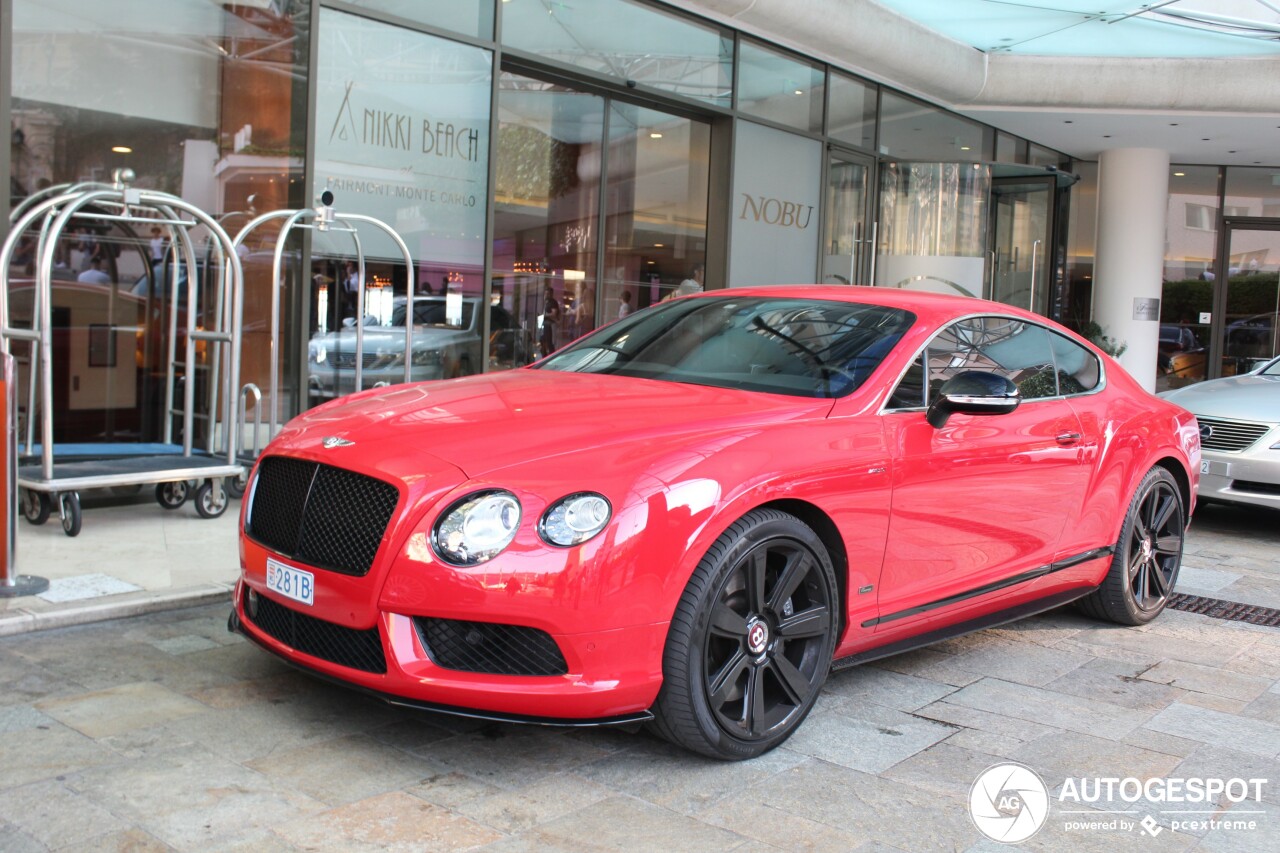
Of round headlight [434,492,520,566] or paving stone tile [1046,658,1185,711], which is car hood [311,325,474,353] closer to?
round headlight [434,492,520,566]

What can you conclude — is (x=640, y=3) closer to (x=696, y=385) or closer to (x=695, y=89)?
(x=695, y=89)

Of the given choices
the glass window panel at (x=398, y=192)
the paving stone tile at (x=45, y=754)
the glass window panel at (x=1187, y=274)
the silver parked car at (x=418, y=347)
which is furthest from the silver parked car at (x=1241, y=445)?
the glass window panel at (x=1187, y=274)

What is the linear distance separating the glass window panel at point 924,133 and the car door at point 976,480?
388 inches

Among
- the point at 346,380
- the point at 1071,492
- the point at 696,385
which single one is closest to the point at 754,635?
the point at 696,385

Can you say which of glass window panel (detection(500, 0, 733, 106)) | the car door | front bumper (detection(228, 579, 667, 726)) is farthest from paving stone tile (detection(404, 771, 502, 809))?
glass window panel (detection(500, 0, 733, 106))

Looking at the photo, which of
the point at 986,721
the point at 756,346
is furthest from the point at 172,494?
the point at 986,721

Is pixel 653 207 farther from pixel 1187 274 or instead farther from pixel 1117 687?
pixel 1187 274

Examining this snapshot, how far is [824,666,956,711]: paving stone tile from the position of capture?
14.1 feet

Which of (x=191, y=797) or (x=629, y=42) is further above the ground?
(x=629, y=42)

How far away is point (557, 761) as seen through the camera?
355 cm

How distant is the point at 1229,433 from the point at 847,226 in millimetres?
6304

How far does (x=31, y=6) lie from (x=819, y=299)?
214 inches

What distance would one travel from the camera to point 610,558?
321cm

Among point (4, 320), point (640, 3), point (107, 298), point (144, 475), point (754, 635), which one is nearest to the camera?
point (754, 635)
